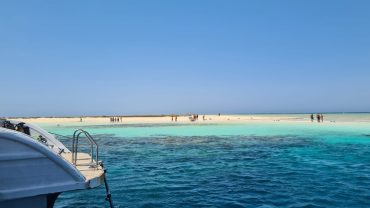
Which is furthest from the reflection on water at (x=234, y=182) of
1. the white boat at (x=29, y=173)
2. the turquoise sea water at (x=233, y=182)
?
the white boat at (x=29, y=173)

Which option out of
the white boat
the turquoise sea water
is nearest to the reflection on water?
the turquoise sea water

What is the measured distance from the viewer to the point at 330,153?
24.6 m

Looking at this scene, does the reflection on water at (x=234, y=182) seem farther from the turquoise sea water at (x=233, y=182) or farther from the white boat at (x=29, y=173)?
the white boat at (x=29, y=173)

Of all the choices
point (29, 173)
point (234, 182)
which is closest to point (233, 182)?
point (234, 182)

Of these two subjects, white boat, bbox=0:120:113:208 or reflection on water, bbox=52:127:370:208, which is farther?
reflection on water, bbox=52:127:370:208

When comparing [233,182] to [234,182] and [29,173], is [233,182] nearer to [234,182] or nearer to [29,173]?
[234,182]

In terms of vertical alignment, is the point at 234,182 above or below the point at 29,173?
below

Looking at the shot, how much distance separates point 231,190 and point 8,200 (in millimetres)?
8660

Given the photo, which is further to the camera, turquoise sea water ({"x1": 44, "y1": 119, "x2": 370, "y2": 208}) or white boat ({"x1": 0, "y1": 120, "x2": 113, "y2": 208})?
turquoise sea water ({"x1": 44, "y1": 119, "x2": 370, "y2": 208})

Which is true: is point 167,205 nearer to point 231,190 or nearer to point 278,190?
point 231,190

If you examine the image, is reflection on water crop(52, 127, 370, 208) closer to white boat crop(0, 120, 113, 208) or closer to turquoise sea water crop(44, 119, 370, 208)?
turquoise sea water crop(44, 119, 370, 208)

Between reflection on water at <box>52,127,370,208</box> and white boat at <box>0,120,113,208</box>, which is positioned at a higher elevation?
white boat at <box>0,120,113,208</box>

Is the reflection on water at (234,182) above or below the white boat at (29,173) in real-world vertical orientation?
below

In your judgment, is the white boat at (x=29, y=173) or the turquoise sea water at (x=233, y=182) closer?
the white boat at (x=29, y=173)
